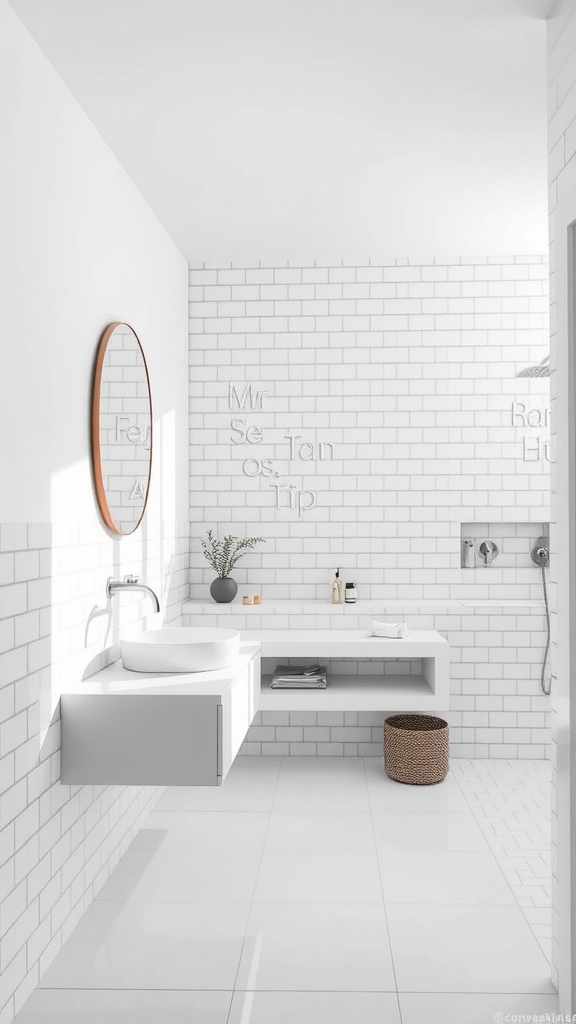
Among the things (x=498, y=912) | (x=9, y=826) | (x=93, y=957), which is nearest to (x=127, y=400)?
(x=9, y=826)

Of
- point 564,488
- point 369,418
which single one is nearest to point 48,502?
point 564,488

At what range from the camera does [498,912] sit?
3.15m

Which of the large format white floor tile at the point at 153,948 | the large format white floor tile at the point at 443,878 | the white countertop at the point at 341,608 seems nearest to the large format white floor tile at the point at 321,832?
the large format white floor tile at the point at 443,878

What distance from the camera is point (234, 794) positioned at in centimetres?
447

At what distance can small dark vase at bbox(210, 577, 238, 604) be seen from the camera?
5098 millimetres

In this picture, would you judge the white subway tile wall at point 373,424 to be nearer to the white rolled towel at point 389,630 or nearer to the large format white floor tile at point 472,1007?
the white rolled towel at point 389,630

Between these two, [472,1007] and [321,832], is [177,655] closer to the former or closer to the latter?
[321,832]

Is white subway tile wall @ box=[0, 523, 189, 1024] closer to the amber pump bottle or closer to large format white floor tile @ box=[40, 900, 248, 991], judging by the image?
large format white floor tile @ box=[40, 900, 248, 991]

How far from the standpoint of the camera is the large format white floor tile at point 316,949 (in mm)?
2680

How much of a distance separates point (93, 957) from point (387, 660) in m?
2.78

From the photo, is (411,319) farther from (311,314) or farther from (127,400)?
(127,400)

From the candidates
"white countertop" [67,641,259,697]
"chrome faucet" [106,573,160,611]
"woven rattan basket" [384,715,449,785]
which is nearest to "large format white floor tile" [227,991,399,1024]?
"white countertop" [67,641,259,697]

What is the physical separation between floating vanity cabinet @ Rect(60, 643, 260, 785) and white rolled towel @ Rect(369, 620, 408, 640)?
1.90 metres

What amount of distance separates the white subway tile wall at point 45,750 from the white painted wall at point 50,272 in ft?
0.57
